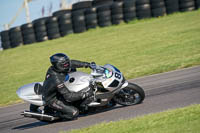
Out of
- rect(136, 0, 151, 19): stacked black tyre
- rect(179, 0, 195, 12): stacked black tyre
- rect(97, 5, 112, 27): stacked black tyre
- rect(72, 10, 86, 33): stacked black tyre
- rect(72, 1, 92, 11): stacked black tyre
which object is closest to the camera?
rect(179, 0, 195, 12): stacked black tyre

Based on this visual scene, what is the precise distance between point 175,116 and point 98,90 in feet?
6.65

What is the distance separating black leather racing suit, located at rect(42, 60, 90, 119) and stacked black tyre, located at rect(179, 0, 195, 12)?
1280cm

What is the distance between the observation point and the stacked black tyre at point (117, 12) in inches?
743

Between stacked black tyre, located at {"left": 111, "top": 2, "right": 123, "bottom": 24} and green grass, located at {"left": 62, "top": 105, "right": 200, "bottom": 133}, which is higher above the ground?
stacked black tyre, located at {"left": 111, "top": 2, "right": 123, "bottom": 24}

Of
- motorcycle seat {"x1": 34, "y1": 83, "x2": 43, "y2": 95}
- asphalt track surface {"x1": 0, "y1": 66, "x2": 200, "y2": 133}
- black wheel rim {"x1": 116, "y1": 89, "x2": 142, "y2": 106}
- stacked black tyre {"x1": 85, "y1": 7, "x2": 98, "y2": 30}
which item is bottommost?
asphalt track surface {"x1": 0, "y1": 66, "x2": 200, "y2": 133}

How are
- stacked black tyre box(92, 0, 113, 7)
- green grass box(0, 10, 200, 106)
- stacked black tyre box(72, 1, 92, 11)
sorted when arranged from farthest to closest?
stacked black tyre box(72, 1, 92, 11) < stacked black tyre box(92, 0, 113, 7) < green grass box(0, 10, 200, 106)

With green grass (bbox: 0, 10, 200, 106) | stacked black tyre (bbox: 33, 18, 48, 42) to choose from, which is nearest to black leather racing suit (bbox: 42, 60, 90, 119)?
green grass (bbox: 0, 10, 200, 106)

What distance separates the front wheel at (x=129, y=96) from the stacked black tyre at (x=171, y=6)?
40.8 ft

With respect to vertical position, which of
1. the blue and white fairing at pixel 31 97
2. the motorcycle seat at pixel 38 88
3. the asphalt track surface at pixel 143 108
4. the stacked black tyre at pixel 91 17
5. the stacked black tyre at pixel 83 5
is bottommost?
the asphalt track surface at pixel 143 108

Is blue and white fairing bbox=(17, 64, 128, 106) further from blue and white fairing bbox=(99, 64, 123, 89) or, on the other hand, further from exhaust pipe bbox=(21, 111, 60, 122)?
exhaust pipe bbox=(21, 111, 60, 122)

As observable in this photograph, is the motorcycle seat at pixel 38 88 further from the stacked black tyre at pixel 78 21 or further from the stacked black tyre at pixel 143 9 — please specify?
the stacked black tyre at pixel 78 21

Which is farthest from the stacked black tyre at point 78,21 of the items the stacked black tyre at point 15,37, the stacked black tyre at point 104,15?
the stacked black tyre at point 15,37

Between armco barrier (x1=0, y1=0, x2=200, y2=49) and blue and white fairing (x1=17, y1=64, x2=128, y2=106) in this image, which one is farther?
armco barrier (x1=0, y1=0, x2=200, y2=49)

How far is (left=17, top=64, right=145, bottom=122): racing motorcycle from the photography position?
22.4ft
